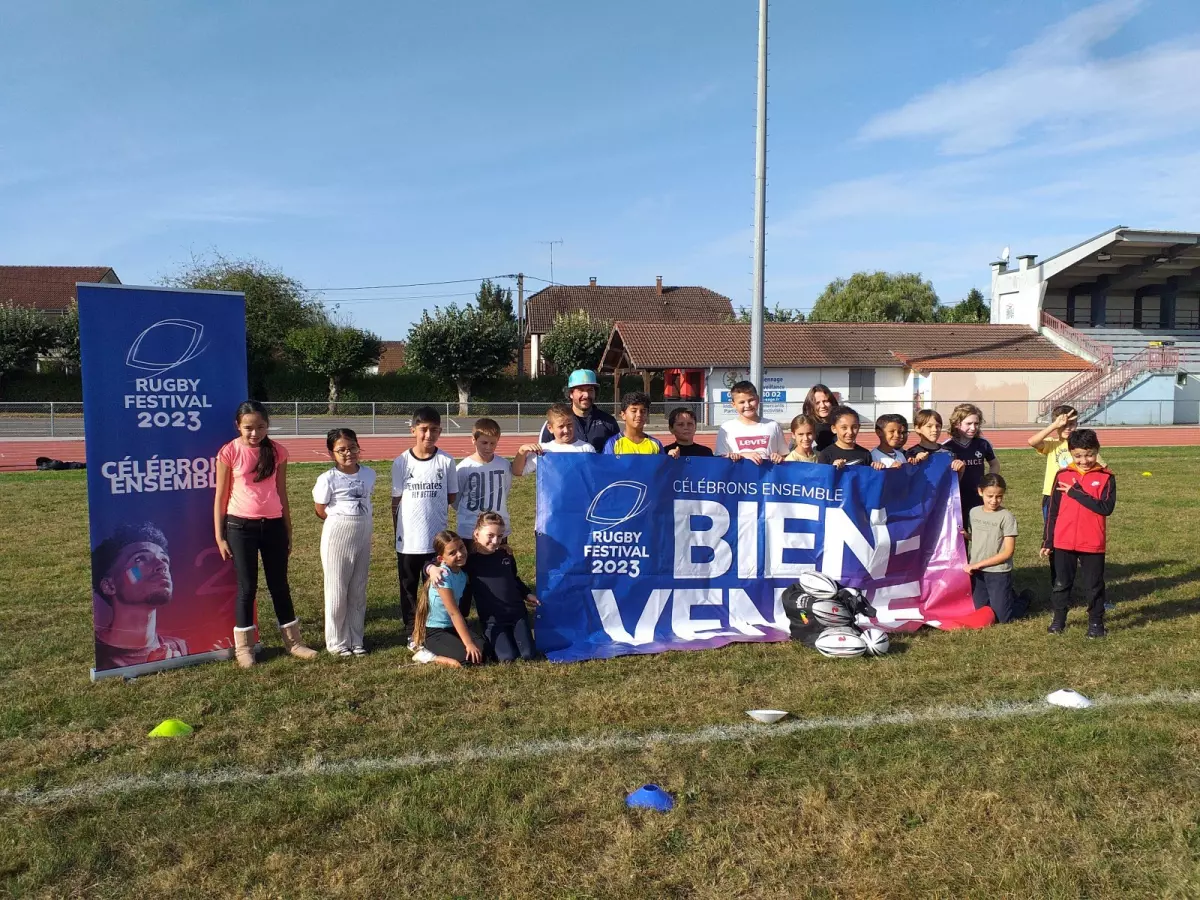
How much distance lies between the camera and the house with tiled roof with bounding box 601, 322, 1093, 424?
3741 cm

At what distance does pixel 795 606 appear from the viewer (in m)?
6.12

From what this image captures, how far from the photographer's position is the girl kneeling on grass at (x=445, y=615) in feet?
18.3

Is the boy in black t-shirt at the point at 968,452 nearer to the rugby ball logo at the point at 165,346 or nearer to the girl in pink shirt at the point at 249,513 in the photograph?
the girl in pink shirt at the point at 249,513

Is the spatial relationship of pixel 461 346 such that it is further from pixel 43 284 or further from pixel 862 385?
pixel 43 284

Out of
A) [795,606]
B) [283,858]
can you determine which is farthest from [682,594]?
[283,858]

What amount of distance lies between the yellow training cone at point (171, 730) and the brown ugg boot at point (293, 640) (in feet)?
4.06

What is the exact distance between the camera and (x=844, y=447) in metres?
6.65

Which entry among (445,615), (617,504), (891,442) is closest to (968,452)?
(891,442)

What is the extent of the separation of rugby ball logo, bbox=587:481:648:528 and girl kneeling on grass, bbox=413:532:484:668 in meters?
0.95

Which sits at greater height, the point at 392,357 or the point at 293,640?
the point at 392,357

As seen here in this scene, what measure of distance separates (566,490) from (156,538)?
2682mm

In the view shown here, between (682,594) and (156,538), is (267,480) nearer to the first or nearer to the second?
(156,538)

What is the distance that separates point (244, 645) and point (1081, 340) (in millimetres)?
45049

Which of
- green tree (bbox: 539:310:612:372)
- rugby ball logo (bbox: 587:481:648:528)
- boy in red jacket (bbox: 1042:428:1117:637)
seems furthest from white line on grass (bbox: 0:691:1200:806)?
green tree (bbox: 539:310:612:372)
